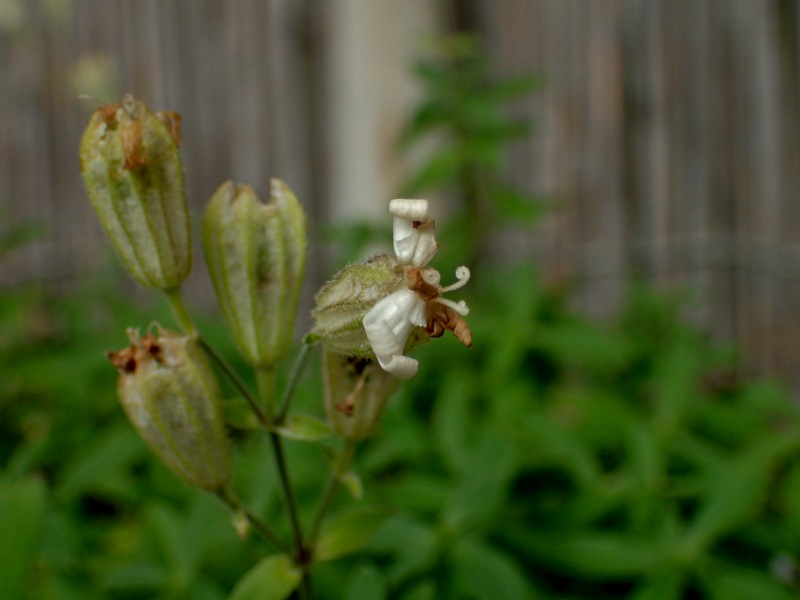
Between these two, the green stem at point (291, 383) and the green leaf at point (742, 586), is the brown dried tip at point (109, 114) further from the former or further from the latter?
the green leaf at point (742, 586)

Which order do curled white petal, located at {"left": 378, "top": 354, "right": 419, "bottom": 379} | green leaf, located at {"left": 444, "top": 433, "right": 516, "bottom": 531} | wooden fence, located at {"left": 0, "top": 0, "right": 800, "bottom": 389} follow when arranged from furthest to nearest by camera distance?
wooden fence, located at {"left": 0, "top": 0, "right": 800, "bottom": 389}, green leaf, located at {"left": 444, "top": 433, "right": 516, "bottom": 531}, curled white petal, located at {"left": 378, "top": 354, "right": 419, "bottom": 379}

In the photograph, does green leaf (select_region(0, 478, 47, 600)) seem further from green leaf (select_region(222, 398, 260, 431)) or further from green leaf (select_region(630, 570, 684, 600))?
green leaf (select_region(630, 570, 684, 600))

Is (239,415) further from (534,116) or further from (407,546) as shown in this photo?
(534,116)

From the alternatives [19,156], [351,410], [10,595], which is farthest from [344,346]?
[19,156]

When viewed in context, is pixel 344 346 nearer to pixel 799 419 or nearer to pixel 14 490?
pixel 14 490

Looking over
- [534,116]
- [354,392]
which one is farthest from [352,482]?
[534,116]

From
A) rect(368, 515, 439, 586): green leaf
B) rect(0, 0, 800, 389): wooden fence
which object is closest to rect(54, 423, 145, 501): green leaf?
rect(368, 515, 439, 586): green leaf
